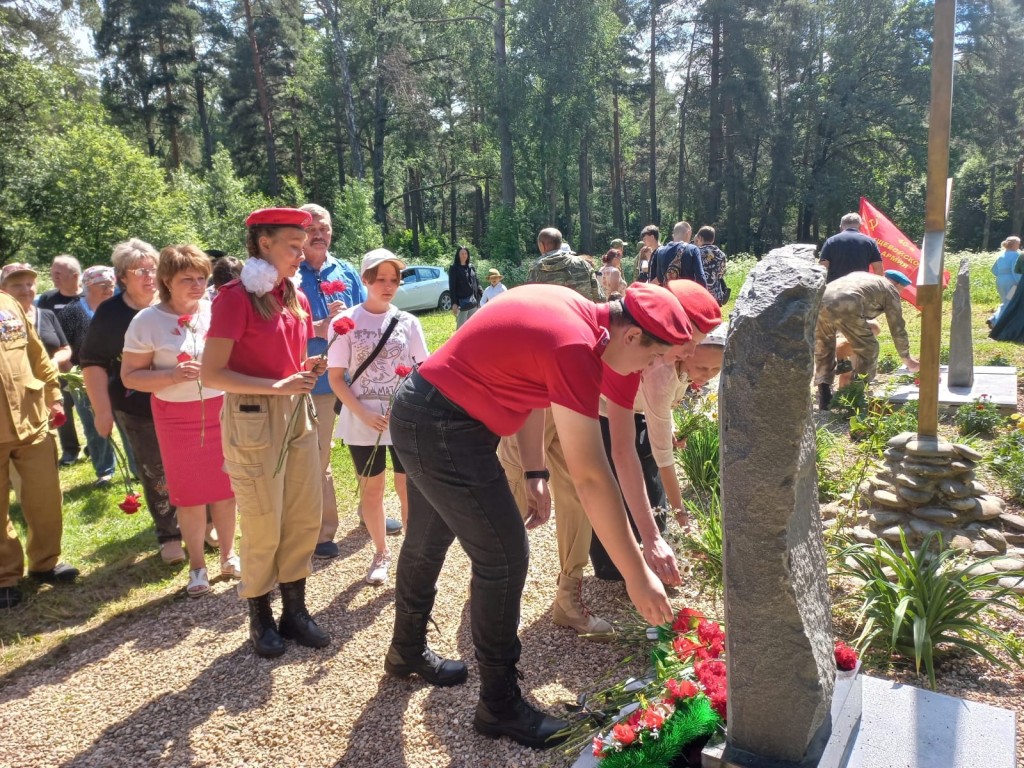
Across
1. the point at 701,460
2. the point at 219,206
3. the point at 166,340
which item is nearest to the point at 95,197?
the point at 219,206

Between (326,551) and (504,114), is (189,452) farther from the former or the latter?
(504,114)

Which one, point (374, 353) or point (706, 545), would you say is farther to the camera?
point (374, 353)

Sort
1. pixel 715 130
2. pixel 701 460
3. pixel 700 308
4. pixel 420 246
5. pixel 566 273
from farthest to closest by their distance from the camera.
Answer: pixel 420 246 < pixel 715 130 < pixel 701 460 < pixel 566 273 < pixel 700 308

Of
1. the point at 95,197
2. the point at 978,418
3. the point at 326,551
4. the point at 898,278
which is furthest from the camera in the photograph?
the point at 95,197

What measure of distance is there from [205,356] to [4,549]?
2174mm

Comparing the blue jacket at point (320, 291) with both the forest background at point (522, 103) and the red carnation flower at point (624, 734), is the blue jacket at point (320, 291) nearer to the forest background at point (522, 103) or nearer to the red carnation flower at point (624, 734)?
the red carnation flower at point (624, 734)

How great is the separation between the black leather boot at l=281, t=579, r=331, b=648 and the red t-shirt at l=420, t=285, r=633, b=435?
162cm

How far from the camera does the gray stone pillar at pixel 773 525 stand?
175cm

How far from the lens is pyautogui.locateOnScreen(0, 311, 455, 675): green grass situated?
3.58 metres

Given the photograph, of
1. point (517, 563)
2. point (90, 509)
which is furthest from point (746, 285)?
point (90, 509)

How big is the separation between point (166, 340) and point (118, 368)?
0.80m

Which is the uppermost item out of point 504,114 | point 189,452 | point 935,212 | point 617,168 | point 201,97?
point 201,97

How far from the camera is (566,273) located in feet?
11.7

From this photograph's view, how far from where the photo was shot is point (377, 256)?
3.54m
